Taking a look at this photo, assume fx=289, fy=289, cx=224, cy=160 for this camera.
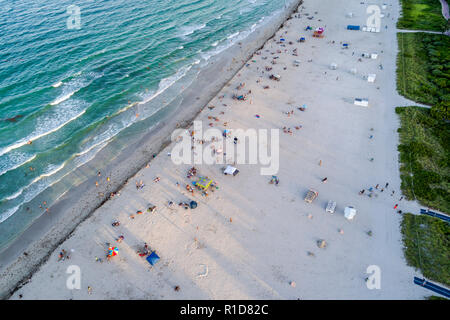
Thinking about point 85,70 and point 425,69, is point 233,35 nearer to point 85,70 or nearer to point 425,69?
point 85,70

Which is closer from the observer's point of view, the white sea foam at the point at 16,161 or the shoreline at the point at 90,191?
the shoreline at the point at 90,191

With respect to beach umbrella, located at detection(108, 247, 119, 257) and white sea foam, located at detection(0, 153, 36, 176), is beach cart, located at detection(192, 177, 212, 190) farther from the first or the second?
white sea foam, located at detection(0, 153, 36, 176)

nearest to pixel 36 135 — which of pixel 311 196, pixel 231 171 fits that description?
pixel 231 171

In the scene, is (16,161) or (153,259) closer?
(153,259)

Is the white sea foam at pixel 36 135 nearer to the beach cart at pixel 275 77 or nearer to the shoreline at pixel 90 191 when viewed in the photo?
the shoreline at pixel 90 191

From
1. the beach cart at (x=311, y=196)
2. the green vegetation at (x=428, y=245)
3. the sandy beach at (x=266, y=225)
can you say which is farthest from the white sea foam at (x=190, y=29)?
the green vegetation at (x=428, y=245)

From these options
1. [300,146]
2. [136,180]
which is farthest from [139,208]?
[300,146]

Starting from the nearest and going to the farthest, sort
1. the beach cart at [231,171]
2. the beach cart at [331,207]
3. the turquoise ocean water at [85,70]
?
the beach cart at [331,207] < the beach cart at [231,171] < the turquoise ocean water at [85,70]
